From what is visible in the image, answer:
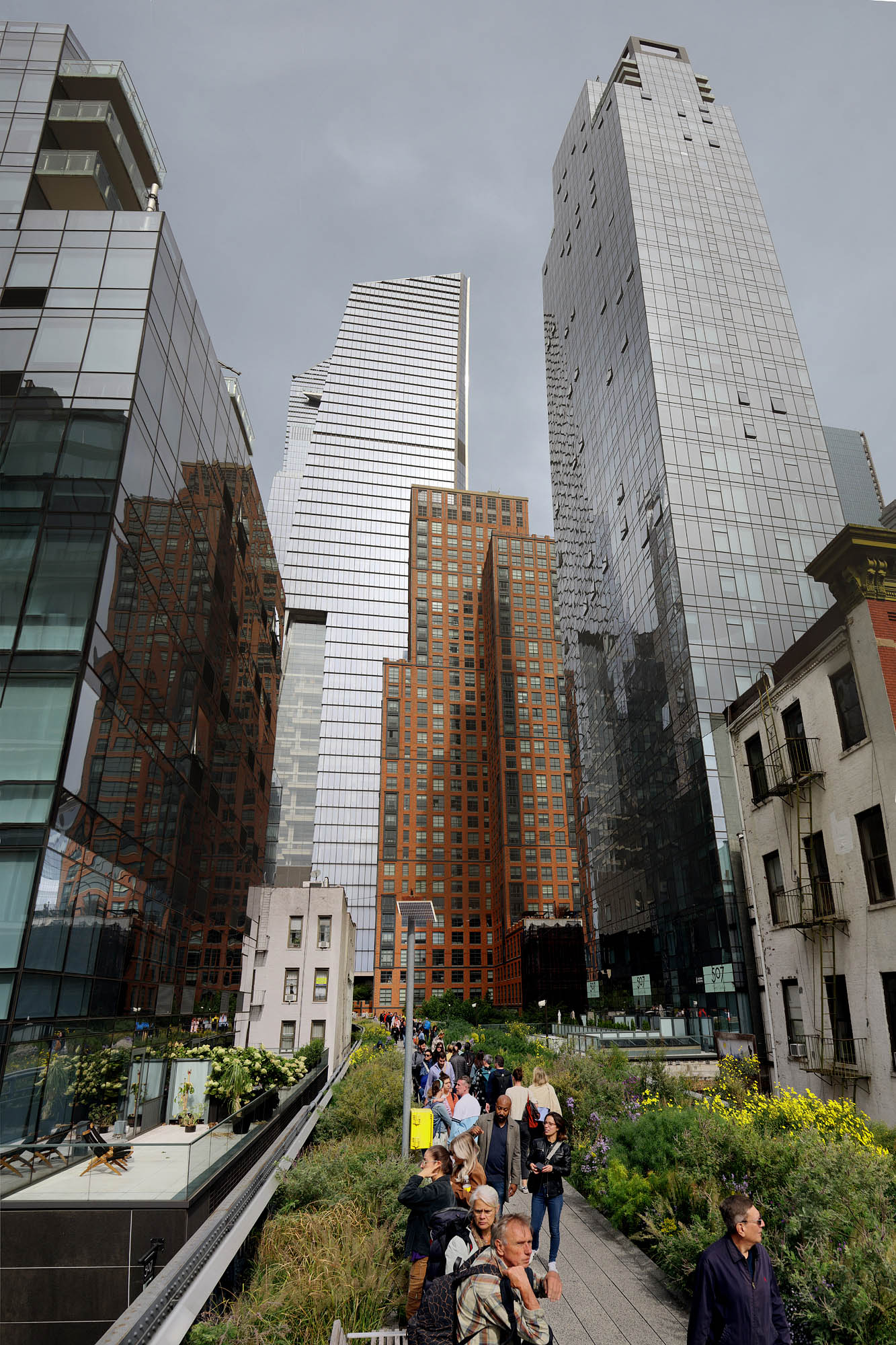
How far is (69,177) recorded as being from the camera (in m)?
25.4

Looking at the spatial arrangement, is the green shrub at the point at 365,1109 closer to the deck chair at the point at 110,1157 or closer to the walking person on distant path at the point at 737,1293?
the deck chair at the point at 110,1157

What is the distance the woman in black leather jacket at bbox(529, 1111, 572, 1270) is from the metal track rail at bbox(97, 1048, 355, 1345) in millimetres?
3440

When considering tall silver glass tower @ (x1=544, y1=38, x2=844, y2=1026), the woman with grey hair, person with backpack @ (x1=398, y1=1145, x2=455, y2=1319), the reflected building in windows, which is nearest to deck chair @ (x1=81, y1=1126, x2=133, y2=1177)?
person with backpack @ (x1=398, y1=1145, x2=455, y2=1319)

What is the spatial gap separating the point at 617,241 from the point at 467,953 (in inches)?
4176

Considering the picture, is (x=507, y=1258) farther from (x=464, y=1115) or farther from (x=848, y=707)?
(x=848, y=707)

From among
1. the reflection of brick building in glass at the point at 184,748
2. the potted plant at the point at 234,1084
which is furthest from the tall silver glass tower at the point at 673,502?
the potted plant at the point at 234,1084

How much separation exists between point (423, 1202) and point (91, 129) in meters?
33.2

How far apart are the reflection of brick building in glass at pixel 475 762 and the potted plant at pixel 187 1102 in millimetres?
100187

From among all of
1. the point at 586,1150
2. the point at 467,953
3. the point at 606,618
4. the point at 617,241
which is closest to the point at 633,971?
the point at 606,618

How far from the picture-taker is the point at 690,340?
6331 cm

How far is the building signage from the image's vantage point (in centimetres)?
4216

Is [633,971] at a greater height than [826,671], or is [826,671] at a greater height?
[826,671]

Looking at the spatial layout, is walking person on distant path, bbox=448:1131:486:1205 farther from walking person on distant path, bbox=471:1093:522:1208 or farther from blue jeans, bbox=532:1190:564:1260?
walking person on distant path, bbox=471:1093:522:1208

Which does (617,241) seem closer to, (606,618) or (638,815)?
(606,618)
